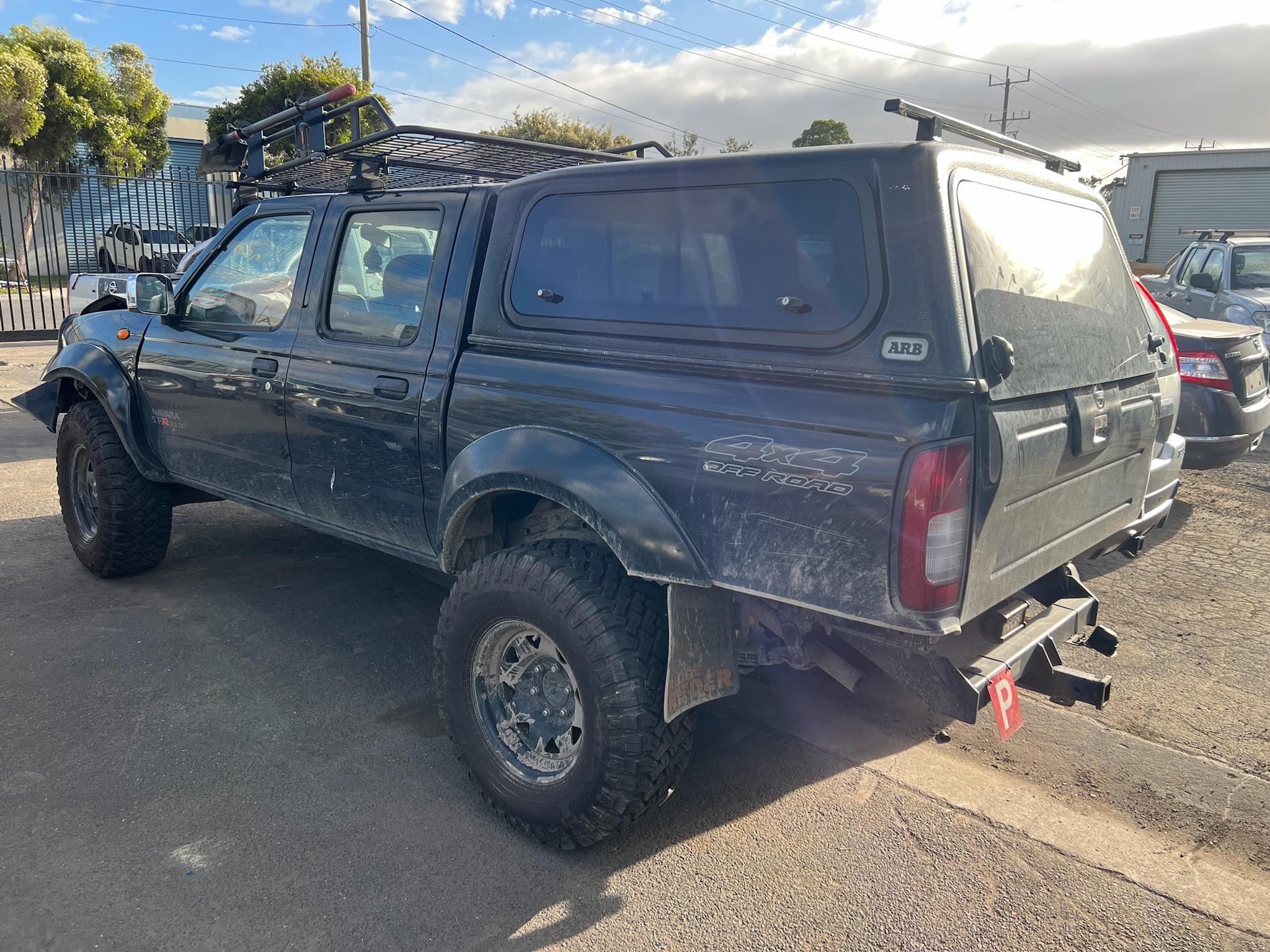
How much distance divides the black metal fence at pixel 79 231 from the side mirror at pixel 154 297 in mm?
8128

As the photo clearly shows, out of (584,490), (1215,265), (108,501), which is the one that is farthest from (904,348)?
(1215,265)

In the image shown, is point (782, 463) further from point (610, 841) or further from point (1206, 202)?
point (1206, 202)

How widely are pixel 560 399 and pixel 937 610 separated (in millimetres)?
1242

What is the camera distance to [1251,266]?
405 inches

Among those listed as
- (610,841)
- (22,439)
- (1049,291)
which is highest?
(1049,291)

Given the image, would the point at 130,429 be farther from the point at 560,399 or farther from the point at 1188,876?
the point at 1188,876

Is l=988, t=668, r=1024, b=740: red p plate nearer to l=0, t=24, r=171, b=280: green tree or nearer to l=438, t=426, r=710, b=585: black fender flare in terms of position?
l=438, t=426, r=710, b=585: black fender flare

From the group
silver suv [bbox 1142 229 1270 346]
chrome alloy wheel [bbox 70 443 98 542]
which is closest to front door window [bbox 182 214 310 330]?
chrome alloy wheel [bbox 70 443 98 542]

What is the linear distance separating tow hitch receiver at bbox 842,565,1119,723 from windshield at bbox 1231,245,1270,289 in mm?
8888

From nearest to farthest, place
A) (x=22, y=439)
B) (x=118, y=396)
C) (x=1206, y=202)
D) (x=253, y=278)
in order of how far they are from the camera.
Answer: (x=253, y=278)
(x=118, y=396)
(x=22, y=439)
(x=1206, y=202)

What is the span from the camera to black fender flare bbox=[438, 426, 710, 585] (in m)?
2.54

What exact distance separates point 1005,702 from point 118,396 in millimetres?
4272

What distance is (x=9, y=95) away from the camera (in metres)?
21.7

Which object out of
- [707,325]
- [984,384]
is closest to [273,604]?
[707,325]
